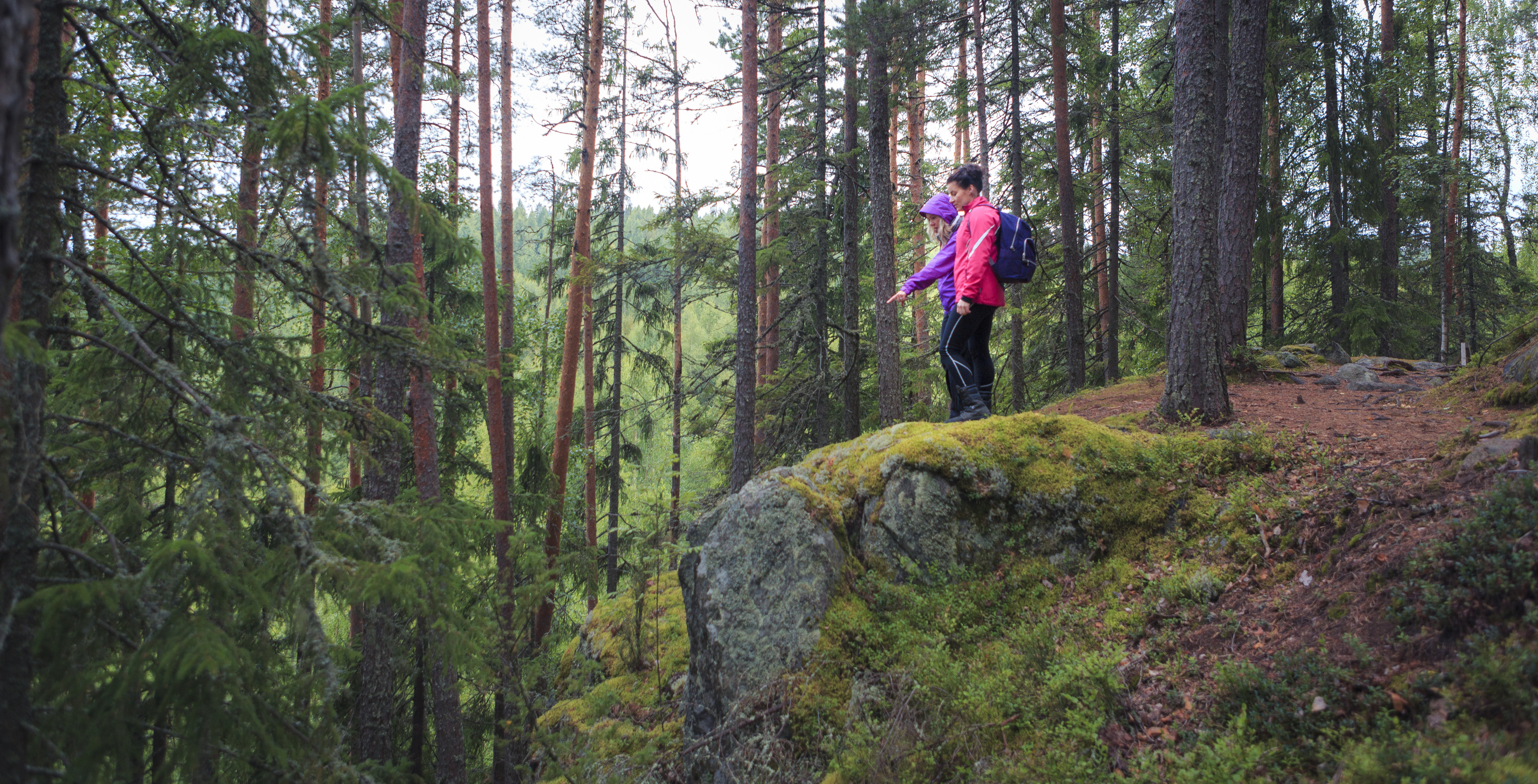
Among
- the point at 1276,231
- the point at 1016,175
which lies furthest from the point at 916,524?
the point at 1276,231

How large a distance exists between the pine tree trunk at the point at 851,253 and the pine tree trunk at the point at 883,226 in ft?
2.60

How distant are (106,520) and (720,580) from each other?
135 inches

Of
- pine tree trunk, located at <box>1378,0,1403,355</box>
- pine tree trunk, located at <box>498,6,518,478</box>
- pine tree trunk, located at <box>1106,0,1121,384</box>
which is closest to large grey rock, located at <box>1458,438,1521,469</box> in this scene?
pine tree trunk, located at <box>1106,0,1121,384</box>

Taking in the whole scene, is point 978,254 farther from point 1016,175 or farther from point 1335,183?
point 1335,183

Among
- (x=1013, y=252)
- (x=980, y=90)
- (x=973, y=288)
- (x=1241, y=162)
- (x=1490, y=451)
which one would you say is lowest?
(x=1490, y=451)

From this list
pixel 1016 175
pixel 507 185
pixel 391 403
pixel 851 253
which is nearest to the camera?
pixel 391 403

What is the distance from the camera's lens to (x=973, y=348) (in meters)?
5.70

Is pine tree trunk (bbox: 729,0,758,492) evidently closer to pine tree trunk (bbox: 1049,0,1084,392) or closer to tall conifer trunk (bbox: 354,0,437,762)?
tall conifer trunk (bbox: 354,0,437,762)

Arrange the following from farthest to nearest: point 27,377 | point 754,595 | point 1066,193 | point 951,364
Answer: point 1066,193
point 951,364
point 754,595
point 27,377

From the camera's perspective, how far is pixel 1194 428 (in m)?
5.35

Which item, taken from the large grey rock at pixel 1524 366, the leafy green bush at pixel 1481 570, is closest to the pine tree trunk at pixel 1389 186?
the large grey rock at pixel 1524 366

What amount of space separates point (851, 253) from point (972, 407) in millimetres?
4806

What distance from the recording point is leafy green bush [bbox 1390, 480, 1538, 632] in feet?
8.11

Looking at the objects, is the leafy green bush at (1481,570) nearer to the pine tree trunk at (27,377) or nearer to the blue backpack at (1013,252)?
the blue backpack at (1013,252)
